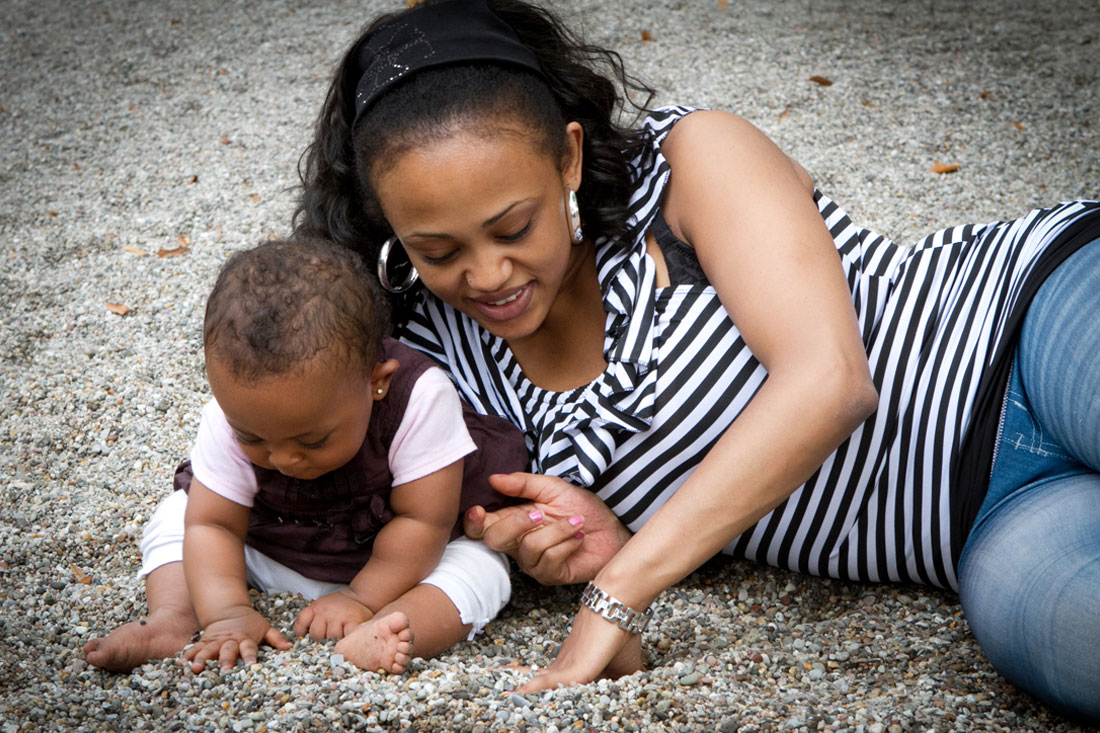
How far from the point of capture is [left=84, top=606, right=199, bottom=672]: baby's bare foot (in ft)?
7.11

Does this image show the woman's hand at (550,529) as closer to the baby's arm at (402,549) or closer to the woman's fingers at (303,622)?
the baby's arm at (402,549)

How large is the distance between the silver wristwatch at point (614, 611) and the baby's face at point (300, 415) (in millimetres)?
595

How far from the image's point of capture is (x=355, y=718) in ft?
6.30

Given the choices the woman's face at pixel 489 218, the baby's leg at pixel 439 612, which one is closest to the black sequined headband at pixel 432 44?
the woman's face at pixel 489 218

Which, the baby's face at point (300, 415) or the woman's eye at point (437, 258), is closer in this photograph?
the baby's face at point (300, 415)

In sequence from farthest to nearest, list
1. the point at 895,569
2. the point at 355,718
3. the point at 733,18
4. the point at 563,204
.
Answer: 1. the point at 733,18
2. the point at 895,569
3. the point at 563,204
4. the point at 355,718

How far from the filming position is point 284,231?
4387 millimetres

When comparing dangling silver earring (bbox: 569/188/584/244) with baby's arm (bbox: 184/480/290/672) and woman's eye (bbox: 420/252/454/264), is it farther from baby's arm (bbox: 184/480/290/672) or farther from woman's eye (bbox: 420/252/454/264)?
baby's arm (bbox: 184/480/290/672)

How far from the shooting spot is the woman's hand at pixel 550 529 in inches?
97.3

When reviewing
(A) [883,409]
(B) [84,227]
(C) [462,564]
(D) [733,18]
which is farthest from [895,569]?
(D) [733,18]

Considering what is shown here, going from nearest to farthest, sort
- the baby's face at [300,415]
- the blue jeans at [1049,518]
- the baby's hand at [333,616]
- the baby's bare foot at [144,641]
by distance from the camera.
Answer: the blue jeans at [1049,518] → the baby's face at [300,415] → the baby's bare foot at [144,641] → the baby's hand at [333,616]

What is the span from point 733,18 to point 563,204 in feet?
14.7

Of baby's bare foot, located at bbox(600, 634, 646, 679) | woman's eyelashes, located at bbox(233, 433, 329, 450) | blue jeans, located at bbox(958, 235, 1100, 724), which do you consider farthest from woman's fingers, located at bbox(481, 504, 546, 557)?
blue jeans, located at bbox(958, 235, 1100, 724)

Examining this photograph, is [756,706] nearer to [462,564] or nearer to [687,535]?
[687,535]
